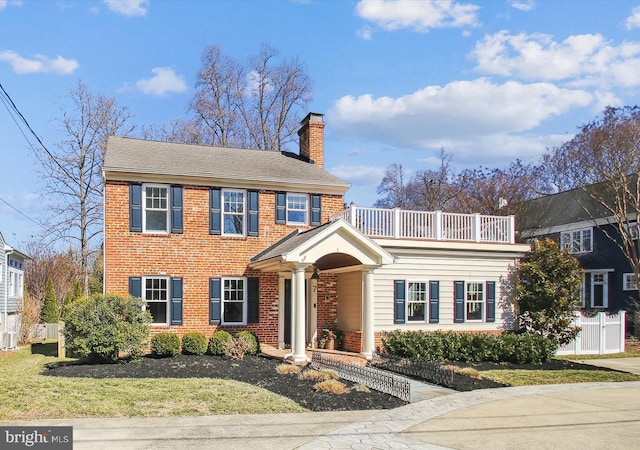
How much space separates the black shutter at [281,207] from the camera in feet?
64.3

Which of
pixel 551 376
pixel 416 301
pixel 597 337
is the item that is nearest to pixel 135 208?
pixel 416 301

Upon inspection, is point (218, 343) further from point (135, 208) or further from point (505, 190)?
Answer: point (505, 190)

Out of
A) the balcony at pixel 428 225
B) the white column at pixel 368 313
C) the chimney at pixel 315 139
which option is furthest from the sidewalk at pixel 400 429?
the chimney at pixel 315 139

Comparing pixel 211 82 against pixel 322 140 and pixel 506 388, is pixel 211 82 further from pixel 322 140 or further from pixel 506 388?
pixel 506 388

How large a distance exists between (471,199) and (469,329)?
1828 centimetres

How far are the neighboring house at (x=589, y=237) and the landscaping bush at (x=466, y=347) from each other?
577 inches

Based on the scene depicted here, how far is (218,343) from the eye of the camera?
17.2 meters

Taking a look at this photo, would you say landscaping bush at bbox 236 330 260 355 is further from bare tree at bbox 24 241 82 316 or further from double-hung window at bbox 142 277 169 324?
bare tree at bbox 24 241 82 316

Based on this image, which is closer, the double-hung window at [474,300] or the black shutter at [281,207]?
the black shutter at [281,207]

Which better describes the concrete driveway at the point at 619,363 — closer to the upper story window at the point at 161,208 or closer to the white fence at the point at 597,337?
the white fence at the point at 597,337

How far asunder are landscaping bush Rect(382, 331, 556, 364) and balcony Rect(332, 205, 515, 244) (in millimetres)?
3533

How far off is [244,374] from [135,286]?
18.6ft

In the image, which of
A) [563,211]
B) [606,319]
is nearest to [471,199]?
[563,211]

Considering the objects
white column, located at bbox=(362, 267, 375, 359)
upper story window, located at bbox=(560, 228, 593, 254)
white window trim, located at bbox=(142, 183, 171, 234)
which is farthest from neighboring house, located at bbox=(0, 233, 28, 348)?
upper story window, located at bbox=(560, 228, 593, 254)
